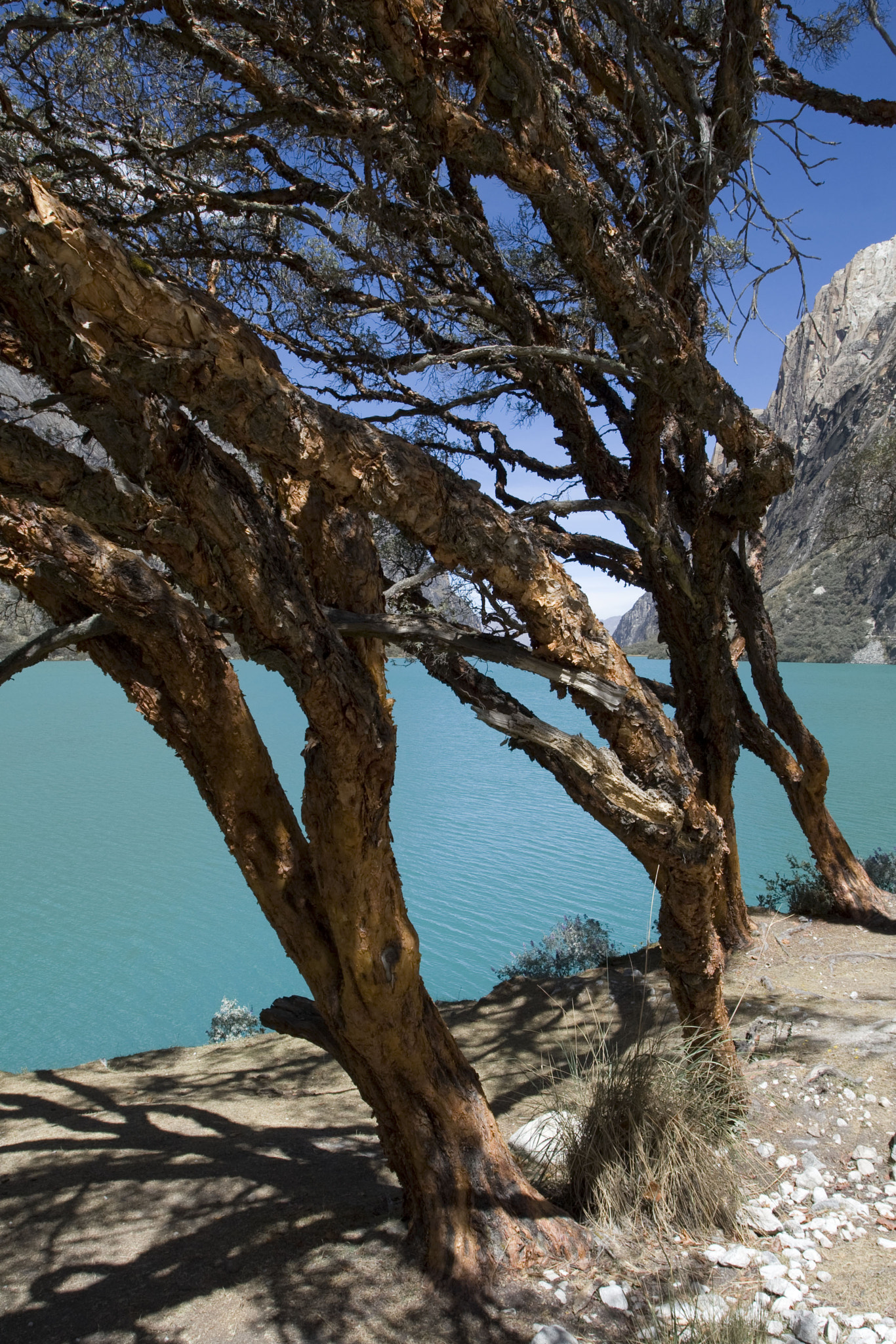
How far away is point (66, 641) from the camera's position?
2.16m

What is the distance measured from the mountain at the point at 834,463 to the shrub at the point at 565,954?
43.4m

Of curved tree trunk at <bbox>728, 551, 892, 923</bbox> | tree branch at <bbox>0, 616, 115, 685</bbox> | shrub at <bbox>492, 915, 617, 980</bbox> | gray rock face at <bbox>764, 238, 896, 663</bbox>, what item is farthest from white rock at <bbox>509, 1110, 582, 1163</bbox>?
gray rock face at <bbox>764, 238, 896, 663</bbox>

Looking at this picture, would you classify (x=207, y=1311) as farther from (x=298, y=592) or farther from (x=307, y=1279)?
(x=298, y=592)

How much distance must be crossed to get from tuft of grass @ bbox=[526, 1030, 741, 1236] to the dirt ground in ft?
0.37

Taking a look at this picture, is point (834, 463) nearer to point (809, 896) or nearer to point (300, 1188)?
point (809, 896)

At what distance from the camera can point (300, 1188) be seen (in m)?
2.81

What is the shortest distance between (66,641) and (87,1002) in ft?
24.8

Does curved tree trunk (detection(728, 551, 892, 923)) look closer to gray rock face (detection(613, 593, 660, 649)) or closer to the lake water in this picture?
the lake water

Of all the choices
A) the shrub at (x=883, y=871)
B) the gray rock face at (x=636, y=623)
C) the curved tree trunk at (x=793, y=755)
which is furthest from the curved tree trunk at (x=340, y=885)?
the gray rock face at (x=636, y=623)

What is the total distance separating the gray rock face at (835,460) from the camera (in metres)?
56.5

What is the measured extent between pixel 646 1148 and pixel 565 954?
508cm

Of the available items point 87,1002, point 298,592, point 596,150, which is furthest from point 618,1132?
point 87,1002

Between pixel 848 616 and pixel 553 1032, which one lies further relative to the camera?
pixel 848 616

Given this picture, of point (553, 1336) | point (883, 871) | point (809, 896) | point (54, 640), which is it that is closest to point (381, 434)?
point (54, 640)
